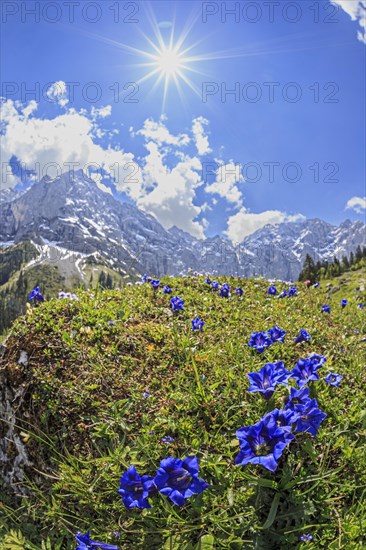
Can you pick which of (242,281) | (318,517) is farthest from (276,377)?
(242,281)

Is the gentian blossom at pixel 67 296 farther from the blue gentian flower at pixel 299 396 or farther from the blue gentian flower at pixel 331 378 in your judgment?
the blue gentian flower at pixel 299 396

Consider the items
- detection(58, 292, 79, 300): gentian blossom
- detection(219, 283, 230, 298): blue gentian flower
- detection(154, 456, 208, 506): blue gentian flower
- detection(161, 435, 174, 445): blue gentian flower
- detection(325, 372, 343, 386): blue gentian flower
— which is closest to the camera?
detection(154, 456, 208, 506): blue gentian flower

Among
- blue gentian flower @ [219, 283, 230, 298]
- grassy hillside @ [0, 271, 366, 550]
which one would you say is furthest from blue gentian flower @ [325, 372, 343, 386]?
blue gentian flower @ [219, 283, 230, 298]

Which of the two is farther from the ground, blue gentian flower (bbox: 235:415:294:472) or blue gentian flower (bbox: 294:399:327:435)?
blue gentian flower (bbox: 294:399:327:435)

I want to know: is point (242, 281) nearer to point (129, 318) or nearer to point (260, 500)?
point (129, 318)

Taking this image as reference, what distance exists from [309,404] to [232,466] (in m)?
0.88

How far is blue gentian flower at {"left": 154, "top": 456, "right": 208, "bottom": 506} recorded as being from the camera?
2506 mm

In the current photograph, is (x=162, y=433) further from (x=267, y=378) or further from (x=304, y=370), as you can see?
(x=304, y=370)

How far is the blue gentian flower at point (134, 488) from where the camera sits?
8.82 ft

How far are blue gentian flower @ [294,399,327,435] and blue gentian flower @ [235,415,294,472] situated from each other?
1.25 feet

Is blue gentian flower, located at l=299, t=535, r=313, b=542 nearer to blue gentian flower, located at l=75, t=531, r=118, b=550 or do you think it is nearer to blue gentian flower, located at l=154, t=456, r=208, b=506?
blue gentian flower, located at l=154, t=456, r=208, b=506

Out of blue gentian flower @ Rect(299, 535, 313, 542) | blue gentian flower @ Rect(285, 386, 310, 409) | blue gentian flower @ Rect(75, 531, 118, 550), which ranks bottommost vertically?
blue gentian flower @ Rect(75, 531, 118, 550)

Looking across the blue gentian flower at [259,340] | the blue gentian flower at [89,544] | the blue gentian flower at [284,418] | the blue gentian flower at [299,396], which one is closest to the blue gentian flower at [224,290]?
the blue gentian flower at [259,340]

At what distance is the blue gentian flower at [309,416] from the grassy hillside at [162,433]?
1.03 ft
